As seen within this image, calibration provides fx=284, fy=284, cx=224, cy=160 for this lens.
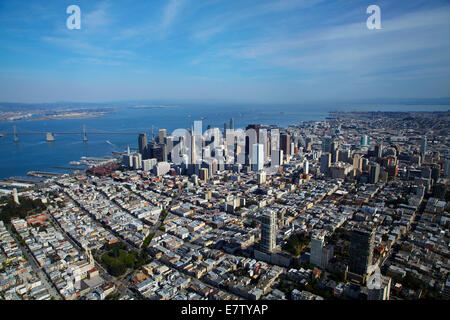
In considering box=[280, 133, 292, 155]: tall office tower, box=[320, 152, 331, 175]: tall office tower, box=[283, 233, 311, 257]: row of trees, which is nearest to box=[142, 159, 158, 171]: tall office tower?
box=[280, 133, 292, 155]: tall office tower

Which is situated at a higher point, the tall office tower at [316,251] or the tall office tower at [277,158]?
the tall office tower at [277,158]

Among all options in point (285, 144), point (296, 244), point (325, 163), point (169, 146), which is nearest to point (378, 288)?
point (296, 244)

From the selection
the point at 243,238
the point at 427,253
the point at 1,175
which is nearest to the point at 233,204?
the point at 243,238

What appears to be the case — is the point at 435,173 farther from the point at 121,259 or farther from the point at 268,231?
the point at 121,259

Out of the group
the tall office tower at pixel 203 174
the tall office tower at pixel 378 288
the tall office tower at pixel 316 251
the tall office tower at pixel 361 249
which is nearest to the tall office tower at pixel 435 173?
the tall office tower at pixel 361 249

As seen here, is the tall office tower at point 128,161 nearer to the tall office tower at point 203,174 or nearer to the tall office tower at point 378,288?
the tall office tower at point 203,174
